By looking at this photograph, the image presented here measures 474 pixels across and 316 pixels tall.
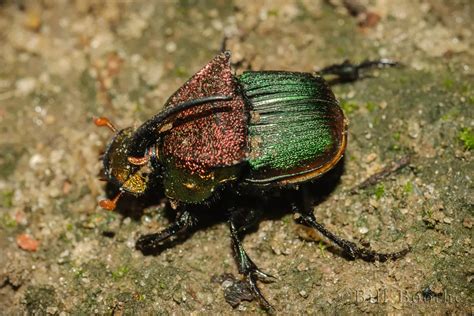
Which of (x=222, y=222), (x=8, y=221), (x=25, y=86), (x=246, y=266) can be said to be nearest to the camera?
(x=246, y=266)

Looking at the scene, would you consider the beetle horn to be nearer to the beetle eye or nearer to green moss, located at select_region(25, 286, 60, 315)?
the beetle eye

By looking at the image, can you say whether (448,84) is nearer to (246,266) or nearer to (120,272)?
(246,266)

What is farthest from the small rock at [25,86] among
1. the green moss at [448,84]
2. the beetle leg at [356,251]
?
the green moss at [448,84]

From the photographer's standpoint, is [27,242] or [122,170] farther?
[27,242]

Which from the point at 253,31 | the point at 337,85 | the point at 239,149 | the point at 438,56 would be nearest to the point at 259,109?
the point at 239,149

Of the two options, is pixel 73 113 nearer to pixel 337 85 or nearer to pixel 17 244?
pixel 17 244

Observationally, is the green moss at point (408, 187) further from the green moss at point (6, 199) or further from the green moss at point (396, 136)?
the green moss at point (6, 199)

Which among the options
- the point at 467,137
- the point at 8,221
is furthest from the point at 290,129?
the point at 8,221
